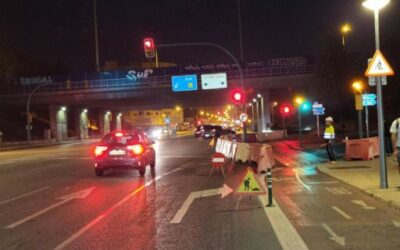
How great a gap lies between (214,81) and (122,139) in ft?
124

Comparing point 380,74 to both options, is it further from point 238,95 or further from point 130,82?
point 130,82

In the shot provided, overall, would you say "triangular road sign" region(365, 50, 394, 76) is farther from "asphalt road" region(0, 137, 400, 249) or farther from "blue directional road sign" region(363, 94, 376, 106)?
"blue directional road sign" region(363, 94, 376, 106)

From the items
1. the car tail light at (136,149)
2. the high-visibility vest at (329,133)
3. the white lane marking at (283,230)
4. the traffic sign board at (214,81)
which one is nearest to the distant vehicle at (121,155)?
the car tail light at (136,149)

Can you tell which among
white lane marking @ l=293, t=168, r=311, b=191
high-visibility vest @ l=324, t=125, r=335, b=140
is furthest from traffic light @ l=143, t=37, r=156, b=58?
white lane marking @ l=293, t=168, r=311, b=191

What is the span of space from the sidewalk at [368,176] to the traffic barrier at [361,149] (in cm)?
43

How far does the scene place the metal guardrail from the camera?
64.9 meters

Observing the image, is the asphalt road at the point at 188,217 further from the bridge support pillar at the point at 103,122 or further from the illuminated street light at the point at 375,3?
the bridge support pillar at the point at 103,122

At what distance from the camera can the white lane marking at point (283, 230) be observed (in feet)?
25.6

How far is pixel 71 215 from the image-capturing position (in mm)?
11000

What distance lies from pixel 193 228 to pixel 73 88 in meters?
66.1

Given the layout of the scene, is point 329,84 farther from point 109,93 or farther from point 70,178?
point 109,93

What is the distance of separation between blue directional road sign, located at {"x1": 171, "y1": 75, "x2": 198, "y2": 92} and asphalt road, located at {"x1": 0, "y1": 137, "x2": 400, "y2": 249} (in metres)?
45.8

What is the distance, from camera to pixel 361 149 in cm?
2209

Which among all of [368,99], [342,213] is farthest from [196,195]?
[368,99]
